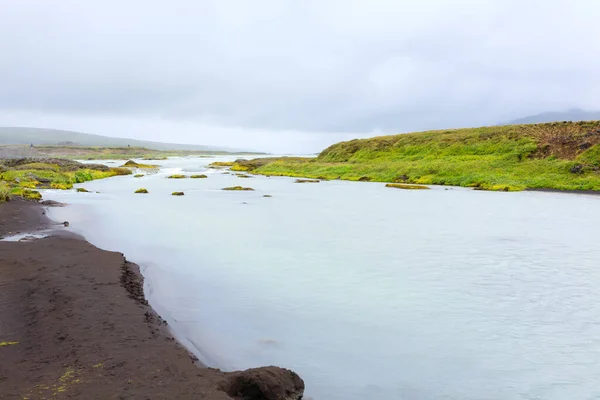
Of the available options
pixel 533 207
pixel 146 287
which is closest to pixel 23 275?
pixel 146 287

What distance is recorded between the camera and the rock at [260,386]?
525cm

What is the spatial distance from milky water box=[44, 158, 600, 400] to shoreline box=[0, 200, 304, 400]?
34.8 inches

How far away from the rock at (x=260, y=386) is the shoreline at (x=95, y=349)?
0.04ft

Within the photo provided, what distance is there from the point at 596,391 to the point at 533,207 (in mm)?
23323

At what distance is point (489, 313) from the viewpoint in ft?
29.6

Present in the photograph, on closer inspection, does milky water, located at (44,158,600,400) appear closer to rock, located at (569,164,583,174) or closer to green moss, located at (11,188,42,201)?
green moss, located at (11,188,42,201)

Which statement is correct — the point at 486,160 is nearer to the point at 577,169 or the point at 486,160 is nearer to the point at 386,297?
the point at 577,169

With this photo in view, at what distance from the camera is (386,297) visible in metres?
10.0

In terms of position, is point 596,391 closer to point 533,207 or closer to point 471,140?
point 533,207

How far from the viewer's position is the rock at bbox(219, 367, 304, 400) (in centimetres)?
525

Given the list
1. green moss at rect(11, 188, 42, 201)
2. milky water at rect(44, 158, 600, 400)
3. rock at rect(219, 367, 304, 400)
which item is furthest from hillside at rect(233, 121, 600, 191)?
rock at rect(219, 367, 304, 400)

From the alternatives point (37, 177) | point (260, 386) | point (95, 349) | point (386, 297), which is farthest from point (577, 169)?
point (37, 177)

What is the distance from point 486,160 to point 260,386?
165 feet

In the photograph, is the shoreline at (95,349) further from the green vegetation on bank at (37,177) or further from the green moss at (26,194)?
the green moss at (26,194)
